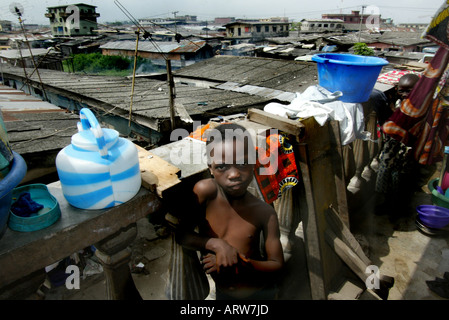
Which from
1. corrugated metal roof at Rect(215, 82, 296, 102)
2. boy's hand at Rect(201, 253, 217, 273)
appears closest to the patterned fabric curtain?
boy's hand at Rect(201, 253, 217, 273)

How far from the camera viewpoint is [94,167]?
1.26 m

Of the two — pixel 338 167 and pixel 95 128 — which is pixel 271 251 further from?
pixel 338 167

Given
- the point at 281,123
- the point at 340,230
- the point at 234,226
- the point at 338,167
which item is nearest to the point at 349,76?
the point at 338,167

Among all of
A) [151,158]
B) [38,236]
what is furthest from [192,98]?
[38,236]

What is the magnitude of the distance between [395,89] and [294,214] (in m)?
3.64

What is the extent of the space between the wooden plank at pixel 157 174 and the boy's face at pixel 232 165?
11.0 inches

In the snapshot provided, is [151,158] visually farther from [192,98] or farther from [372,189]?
[192,98]

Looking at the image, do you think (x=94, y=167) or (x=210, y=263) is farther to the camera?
(x=210, y=263)

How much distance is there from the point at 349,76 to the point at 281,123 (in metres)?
1.42

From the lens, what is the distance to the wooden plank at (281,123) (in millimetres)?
2359

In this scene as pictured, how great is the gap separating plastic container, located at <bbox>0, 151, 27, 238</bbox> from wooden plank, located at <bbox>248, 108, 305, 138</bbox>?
186cm

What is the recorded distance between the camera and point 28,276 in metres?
1.19

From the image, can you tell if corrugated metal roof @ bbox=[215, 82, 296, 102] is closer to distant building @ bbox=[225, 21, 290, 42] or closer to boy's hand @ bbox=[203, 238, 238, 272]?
boy's hand @ bbox=[203, 238, 238, 272]

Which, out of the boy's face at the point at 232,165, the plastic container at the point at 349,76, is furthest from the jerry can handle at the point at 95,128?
the plastic container at the point at 349,76
